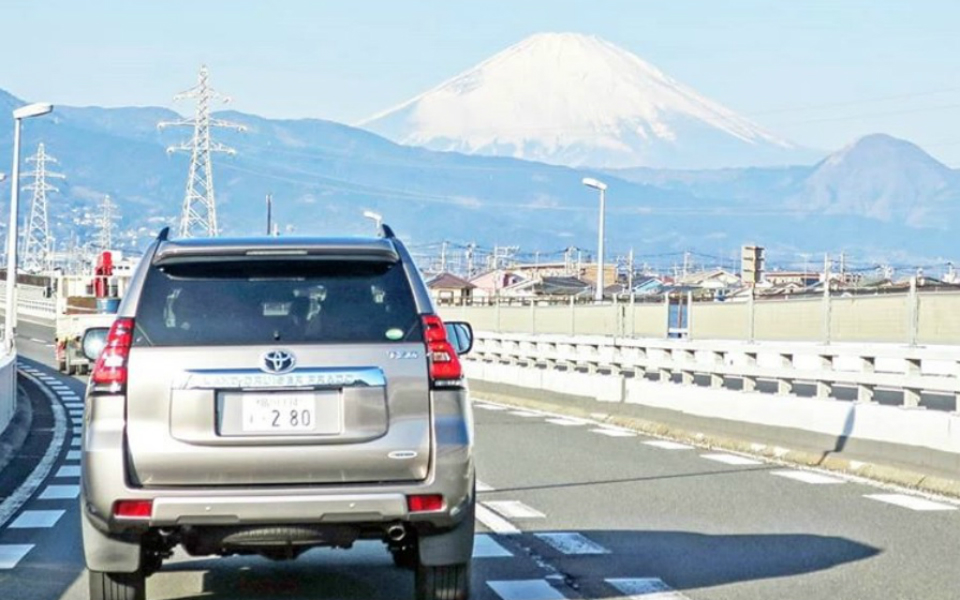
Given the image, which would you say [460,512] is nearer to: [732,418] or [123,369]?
[123,369]

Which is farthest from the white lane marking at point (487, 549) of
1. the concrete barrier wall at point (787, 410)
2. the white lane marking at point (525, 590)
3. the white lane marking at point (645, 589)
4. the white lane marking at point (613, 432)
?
the white lane marking at point (613, 432)

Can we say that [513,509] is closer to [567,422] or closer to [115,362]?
[115,362]

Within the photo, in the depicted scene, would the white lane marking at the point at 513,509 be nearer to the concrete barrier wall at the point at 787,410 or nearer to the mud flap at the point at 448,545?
the concrete barrier wall at the point at 787,410

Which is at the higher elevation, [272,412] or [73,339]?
[272,412]

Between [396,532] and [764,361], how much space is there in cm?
3142

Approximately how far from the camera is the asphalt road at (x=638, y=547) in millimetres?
10098

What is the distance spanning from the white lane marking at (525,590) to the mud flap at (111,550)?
7.51 ft

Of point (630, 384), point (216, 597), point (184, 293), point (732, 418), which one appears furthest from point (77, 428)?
point (184, 293)

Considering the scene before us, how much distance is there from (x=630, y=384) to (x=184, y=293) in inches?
732

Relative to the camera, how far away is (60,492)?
16109 millimetres

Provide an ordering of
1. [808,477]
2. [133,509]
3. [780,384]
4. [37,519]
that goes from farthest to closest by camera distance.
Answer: [780,384] → [808,477] → [37,519] → [133,509]

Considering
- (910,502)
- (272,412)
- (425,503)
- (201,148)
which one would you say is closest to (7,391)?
(910,502)

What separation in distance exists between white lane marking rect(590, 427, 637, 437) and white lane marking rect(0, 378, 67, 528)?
7.02m

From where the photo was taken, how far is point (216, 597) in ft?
32.4
